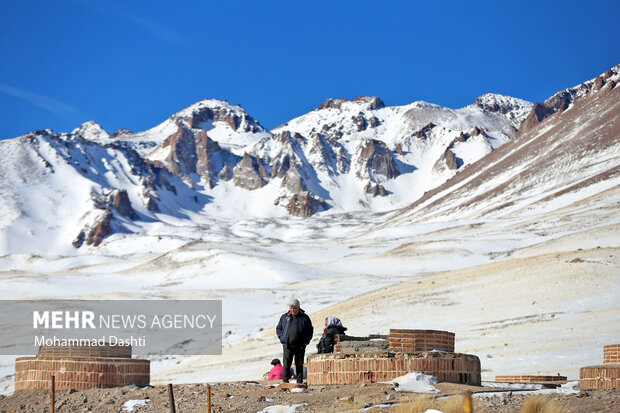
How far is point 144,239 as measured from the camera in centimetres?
16712

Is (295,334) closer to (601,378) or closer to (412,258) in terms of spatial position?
(601,378)

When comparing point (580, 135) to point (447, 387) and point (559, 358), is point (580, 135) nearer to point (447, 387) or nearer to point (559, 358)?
point (559, 358)

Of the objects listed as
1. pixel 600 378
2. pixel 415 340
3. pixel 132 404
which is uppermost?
pixel 415 340

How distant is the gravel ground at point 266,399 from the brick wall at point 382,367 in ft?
1.74

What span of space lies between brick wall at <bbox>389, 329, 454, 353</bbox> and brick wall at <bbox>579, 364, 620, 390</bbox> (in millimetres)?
2225

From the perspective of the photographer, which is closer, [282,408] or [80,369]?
[282,408]

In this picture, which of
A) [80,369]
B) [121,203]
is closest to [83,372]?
[80,369]

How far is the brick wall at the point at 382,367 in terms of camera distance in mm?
12805

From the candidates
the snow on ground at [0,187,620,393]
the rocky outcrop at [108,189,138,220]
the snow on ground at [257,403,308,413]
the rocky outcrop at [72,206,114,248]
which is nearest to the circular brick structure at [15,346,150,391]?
the snow on ground at [257,403,308,413]

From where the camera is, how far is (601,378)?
45.2 feet

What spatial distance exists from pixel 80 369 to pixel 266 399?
→ 143 inches

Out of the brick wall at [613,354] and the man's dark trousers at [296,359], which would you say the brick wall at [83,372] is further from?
the brick wall at [613,354]

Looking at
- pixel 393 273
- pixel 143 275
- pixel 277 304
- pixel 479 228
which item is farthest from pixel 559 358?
pixel 479 228

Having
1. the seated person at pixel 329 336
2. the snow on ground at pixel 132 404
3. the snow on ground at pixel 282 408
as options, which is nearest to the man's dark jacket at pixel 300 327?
the seated person at pixel 329 336
